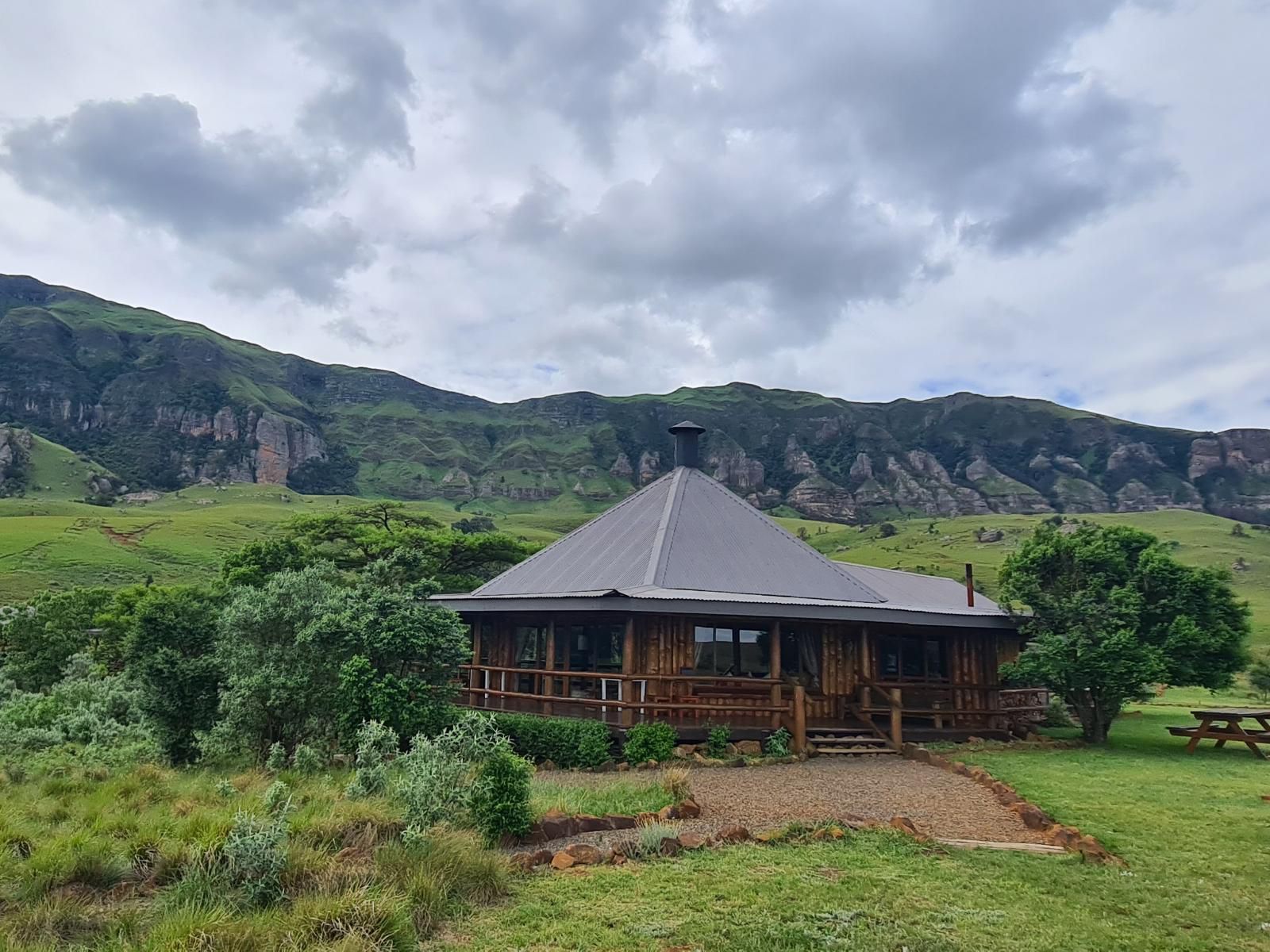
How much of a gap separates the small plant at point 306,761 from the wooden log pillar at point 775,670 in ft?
25.2

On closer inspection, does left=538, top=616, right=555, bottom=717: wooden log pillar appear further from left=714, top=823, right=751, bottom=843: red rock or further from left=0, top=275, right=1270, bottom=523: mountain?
left=0, top=275, right=1270, bottom=523: mountain

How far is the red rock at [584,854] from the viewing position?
6.93 meters

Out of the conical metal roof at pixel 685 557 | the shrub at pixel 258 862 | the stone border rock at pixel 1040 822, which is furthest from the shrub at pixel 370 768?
the stone border rock at pixel 1040 822

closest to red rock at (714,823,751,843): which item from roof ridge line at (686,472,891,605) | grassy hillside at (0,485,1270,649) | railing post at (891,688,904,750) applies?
railing post at (891,688,904,750)

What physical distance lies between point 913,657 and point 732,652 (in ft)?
17.6

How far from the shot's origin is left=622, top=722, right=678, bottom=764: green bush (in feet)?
42.7

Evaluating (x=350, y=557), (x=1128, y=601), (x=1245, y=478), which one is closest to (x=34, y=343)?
(x=350, y=557)

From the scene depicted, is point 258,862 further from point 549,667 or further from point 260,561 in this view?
point 260,561

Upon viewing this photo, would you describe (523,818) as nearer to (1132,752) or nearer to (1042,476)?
(1132,752)

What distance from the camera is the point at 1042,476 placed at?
15362 centimetres

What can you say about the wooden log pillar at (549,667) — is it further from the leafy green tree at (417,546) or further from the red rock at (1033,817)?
the leafy green tree at (417,546)

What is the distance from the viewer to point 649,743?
13133 mm

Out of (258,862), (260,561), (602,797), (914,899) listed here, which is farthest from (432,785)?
(260,561)

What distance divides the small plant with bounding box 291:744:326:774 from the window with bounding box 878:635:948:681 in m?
12.1
